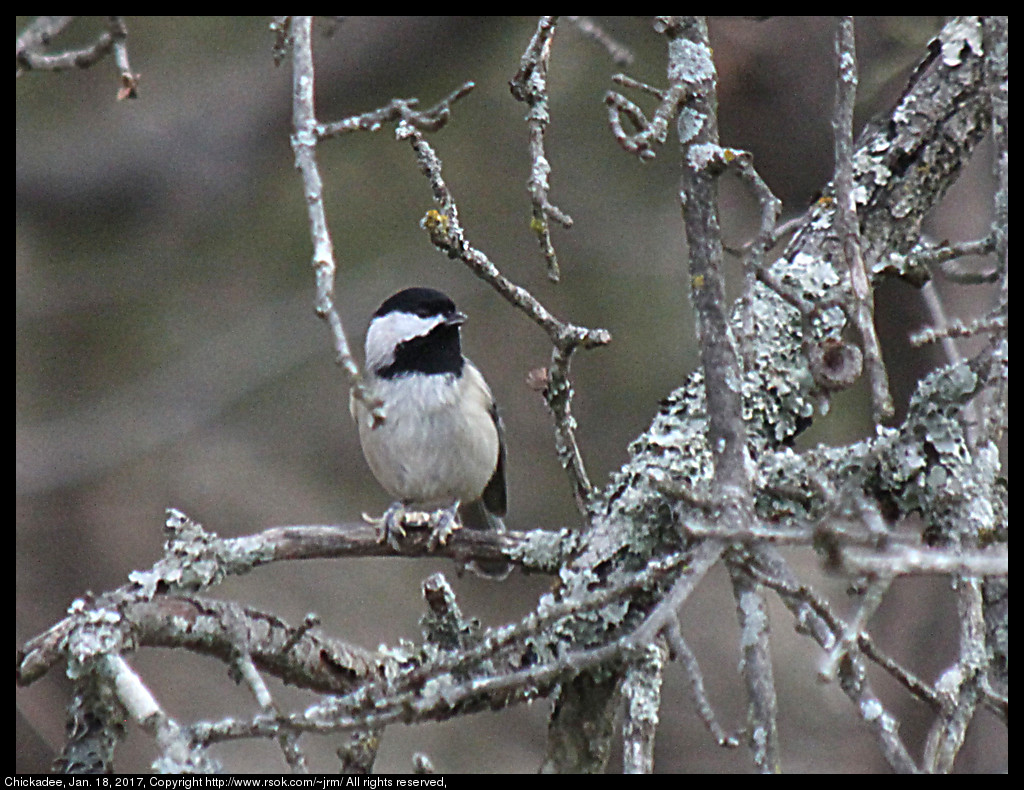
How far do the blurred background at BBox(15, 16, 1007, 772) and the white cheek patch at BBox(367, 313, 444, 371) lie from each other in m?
2.16

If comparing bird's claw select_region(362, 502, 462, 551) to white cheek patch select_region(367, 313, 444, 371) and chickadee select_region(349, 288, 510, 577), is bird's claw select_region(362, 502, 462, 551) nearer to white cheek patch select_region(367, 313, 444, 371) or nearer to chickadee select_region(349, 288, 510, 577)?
chickadee select_region(349, 288, 510, 577)

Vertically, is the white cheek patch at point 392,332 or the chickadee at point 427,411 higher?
the white cheek patch at point 392,332

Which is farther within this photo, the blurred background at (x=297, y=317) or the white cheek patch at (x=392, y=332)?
the blurred background at (x=297, y=317)

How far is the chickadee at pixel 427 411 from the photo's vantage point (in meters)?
4.40

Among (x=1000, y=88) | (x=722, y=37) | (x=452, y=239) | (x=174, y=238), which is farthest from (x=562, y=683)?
(x=174, y=238)

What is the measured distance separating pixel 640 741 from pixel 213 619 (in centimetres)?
120

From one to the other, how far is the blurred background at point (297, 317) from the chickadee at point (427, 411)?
6.86 feet

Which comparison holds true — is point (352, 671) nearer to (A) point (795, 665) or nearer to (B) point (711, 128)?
(B) point (711, 128)

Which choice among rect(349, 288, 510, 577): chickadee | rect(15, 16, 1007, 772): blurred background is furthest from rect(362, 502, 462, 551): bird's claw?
rect(15, 16, 1007, 772): blurred background

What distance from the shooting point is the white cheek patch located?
4484 millimetres

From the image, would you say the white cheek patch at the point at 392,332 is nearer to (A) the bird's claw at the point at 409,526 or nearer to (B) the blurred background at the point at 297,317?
(A) the bird's claw at the point at 409,526

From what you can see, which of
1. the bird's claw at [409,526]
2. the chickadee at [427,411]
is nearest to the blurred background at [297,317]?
the chickadee at [427,411]

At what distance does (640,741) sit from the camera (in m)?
2.35

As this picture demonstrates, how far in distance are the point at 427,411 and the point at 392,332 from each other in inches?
15.5
